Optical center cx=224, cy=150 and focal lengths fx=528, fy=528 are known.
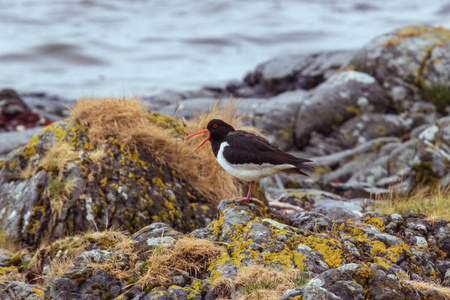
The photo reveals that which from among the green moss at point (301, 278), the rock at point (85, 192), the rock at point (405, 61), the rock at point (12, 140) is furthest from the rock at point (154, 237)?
the rock at point (405, 61)

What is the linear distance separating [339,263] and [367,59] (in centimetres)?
1329

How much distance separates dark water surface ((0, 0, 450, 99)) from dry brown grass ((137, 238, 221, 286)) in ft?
63.0

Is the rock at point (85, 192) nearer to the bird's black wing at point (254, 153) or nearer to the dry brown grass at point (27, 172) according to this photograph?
the dry brown grass at point (27, 172)

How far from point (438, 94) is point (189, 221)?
35.9 feet

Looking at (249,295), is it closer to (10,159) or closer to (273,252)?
(273,252)

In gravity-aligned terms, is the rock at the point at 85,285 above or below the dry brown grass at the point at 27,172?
below

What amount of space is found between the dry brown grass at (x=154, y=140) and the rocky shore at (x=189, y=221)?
19mm

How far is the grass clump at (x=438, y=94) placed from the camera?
51.5ft

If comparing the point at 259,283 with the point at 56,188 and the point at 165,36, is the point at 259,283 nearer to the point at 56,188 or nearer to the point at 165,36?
the point at 56,188

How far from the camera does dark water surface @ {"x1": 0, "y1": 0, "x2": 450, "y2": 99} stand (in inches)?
1113

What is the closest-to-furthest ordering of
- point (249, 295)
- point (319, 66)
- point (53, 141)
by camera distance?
point (249, 295), point (53, 141), point (319, 66)

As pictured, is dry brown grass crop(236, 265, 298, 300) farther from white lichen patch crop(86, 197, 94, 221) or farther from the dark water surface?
the dark water surface

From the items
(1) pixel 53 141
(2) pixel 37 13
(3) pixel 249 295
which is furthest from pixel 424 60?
(2) pixel 37 13

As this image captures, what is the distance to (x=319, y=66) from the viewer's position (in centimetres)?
2288
